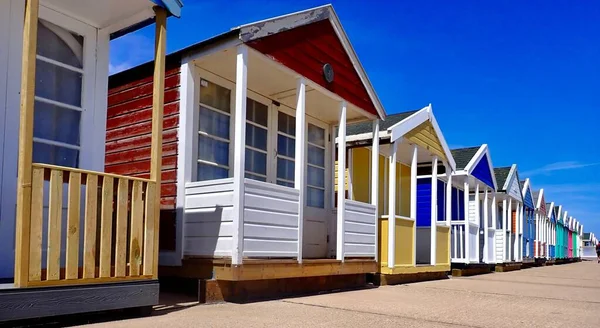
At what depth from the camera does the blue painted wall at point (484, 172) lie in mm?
16172

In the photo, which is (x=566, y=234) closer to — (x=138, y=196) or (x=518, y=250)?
(x=518, y=250)

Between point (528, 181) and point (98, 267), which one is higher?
point (528, 181)

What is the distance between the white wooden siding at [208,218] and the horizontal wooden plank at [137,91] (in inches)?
53.3

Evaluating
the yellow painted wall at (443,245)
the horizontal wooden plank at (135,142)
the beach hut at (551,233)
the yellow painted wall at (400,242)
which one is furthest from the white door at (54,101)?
the beach hut at (551,233)

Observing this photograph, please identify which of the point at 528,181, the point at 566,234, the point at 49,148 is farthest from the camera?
the point at 566,234

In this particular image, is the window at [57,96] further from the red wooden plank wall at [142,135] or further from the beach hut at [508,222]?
the beach hut at [508,222]

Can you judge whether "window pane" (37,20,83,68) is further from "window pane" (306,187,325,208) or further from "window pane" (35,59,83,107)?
"window pane" (306,187,325,208)

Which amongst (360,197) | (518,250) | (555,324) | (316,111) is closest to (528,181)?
(518,250)

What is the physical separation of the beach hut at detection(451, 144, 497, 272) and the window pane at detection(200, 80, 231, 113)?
856 centimetres

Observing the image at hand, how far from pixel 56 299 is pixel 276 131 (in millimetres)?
5026

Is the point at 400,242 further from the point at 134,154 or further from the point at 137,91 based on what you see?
the point at 137,91

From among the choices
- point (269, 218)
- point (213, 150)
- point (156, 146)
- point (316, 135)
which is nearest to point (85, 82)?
point (156, 146)

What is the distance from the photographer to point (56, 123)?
5883 millimetres

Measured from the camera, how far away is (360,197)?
504 inches
